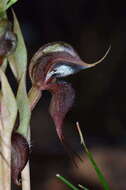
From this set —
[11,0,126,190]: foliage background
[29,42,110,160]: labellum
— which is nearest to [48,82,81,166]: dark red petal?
[29,42,110,160]: labellum

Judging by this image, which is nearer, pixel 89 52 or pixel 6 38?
pixel 6 38

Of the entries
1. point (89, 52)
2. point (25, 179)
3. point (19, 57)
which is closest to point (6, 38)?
point (19, 57)

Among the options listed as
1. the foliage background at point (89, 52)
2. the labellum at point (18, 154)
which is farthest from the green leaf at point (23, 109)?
the foliage background at point (89, 52)

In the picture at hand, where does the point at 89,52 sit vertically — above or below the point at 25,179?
above

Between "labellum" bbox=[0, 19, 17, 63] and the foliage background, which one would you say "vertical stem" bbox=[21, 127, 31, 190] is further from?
the foliage background

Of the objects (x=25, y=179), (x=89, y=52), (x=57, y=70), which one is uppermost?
(x=89, y=52)

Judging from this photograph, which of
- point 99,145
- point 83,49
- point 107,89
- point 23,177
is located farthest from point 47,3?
point 23,177

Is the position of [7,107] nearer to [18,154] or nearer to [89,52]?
[18,154]
